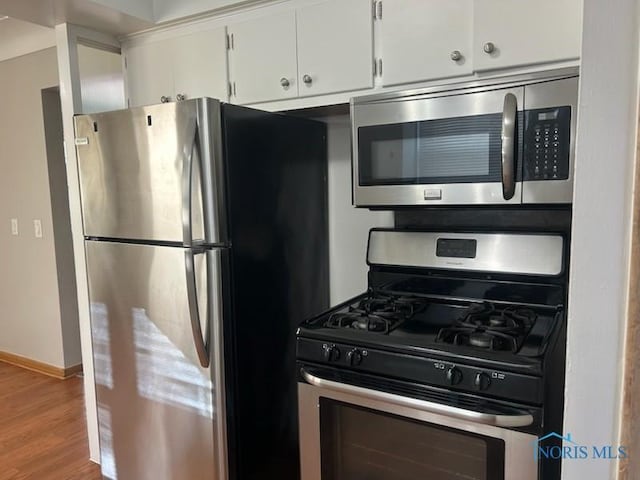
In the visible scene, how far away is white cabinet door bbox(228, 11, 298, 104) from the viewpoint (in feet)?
6.30

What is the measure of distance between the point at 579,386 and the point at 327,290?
173 cm

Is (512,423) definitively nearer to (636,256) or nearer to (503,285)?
(503,285)

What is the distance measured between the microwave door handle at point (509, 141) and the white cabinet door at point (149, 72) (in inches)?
58.0

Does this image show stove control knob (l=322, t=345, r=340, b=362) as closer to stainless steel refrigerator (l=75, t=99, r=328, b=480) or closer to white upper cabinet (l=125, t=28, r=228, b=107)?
stainless steel refrigerator (l=75, t=99, r=328, b=480)

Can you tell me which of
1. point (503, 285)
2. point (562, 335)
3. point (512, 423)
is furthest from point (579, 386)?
point (503, 285)

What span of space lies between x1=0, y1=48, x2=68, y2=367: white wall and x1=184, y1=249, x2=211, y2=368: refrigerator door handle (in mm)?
2346

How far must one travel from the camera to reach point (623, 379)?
572mm

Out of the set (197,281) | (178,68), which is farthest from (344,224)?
(178,68)

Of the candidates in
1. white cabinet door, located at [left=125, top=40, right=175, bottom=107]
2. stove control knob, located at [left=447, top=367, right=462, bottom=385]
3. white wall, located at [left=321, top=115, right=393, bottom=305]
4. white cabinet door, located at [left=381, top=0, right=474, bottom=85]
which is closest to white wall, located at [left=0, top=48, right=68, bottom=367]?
white cabinet door, located at [left=125, top=40, right=175, bottom=107]

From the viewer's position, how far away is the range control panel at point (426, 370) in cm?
119

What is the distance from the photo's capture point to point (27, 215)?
366 cm

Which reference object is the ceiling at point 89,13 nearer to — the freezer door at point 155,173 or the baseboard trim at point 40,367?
the freezer door at point 155,173

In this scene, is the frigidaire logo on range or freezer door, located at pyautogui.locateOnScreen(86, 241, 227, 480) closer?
the frigidaire logo on range

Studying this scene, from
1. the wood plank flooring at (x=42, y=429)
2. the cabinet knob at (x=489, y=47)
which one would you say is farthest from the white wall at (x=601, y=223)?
the wood plank flooring at (x=42, y=429)
